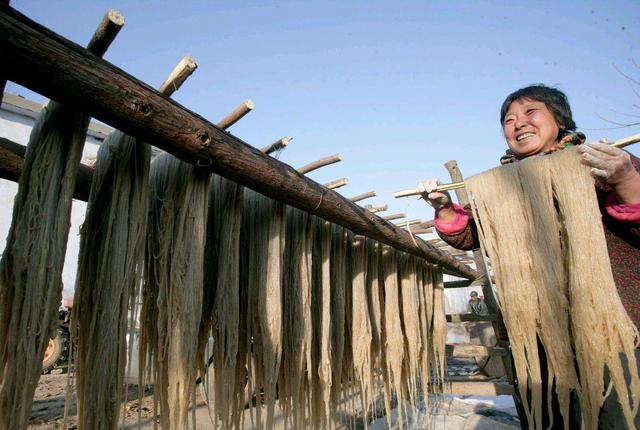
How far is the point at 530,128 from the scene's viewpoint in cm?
204

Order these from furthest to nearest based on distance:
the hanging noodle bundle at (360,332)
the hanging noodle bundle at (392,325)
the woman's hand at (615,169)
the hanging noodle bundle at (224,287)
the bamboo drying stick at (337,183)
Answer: the hanging noodle bundle at (392,325) → the hanging noodle bundle at (360,332) → the bamboo drying stick at (337,183) → the hanging noodle bundle at (224,287) → the woman's hand at (615,169)

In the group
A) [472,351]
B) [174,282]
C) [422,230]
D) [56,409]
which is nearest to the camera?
[174,282]

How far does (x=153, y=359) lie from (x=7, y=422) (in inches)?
23.2

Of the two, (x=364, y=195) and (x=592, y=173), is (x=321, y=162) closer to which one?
(x=364, y=195)

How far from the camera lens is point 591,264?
151cm

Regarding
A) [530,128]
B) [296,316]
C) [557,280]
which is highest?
[530,128]

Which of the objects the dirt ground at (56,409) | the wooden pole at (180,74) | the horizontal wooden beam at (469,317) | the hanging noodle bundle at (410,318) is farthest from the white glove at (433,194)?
the dirt ground at (56,409)

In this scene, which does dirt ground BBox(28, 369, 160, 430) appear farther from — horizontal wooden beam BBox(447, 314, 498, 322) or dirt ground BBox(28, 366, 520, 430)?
horizontal wooden beam BBox(447, 314, 498, 322)

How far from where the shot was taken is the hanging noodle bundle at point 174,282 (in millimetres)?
1358

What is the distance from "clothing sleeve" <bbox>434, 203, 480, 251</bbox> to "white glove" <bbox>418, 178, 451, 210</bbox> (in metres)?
0.12

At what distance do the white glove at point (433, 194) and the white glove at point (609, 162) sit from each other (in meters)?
0.65

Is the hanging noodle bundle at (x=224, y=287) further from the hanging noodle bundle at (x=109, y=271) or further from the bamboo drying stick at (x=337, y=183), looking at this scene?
the bamboo drying stick at (x=337, y=183)

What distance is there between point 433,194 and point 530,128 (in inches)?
25.9

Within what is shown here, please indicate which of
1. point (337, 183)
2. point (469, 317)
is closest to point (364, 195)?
point (337, 183)
